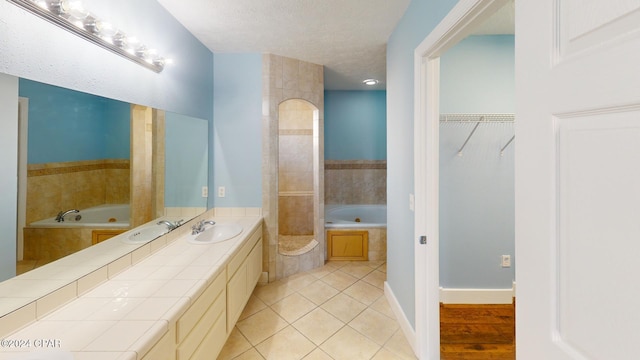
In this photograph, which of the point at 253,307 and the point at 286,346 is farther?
the point at 253,307

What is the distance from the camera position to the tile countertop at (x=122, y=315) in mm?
891

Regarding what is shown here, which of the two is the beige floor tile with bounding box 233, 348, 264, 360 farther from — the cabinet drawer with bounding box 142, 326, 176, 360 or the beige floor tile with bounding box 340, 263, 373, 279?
the beige floor tile with bounding box 340, 263, 373, 279

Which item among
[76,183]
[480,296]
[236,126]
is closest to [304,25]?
[236,126]

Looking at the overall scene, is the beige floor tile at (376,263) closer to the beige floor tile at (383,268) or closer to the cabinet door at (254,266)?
the beige floor tile at (383,268)

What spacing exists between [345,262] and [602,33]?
3.23 metres

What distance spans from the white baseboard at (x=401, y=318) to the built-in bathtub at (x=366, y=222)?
90 centimetres

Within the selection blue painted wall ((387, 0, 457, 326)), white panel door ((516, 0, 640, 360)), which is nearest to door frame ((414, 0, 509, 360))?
blue painted wall ((387, 0, 457, 326))

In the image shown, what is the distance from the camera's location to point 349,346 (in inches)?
75.1

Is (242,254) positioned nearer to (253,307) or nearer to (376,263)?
(253,307)

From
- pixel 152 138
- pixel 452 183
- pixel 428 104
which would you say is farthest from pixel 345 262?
pixel 152 138

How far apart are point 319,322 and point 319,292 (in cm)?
49

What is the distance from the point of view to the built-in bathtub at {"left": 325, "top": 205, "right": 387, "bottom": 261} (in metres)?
3.47

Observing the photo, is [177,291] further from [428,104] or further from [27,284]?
[428,104]

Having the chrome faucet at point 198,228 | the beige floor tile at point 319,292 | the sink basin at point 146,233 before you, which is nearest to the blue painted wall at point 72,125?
the sink basin at point 146,233
